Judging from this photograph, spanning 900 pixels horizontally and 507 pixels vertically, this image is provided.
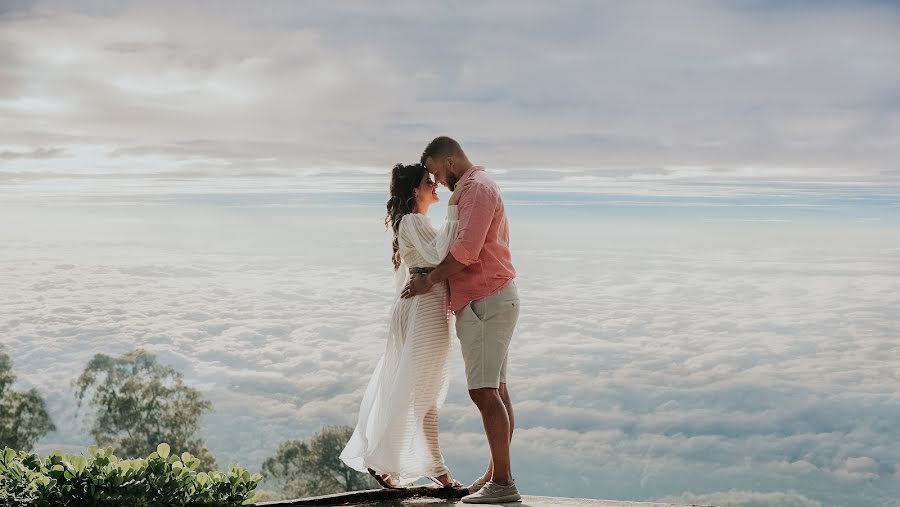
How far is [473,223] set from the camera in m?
5.10

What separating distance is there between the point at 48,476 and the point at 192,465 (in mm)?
755

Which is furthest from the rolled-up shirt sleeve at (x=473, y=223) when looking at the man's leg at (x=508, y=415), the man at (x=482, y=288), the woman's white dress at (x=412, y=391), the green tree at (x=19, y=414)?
the green tree at (x=19, y=414)

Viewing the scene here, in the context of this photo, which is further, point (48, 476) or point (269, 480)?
point (269, 480)

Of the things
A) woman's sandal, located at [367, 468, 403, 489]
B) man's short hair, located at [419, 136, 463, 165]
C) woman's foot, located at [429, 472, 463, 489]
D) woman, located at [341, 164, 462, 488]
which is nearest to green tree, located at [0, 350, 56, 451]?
woman's sandal, located at [367, 468, 403, 489]

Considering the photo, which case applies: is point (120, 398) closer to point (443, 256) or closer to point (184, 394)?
point (184, 394)

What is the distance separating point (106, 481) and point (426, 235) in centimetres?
222

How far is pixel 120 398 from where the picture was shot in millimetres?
17203

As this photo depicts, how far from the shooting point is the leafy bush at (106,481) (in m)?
4.81

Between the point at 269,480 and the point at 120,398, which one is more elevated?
the point at 120,398

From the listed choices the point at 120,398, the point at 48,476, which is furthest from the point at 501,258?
the point at 120,398

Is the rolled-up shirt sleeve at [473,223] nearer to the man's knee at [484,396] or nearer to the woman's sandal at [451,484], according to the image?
the man's knee at [484,396]

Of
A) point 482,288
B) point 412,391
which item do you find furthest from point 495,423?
Result: point 482,288

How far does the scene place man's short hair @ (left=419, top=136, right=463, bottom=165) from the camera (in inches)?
207

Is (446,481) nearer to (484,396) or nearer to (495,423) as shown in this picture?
(495,423)
